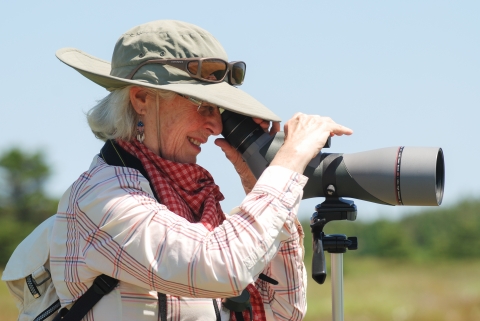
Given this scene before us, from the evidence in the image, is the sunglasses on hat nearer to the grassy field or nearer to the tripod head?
the tripod head

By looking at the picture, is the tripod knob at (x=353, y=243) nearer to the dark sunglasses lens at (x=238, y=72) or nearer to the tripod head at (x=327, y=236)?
the tripod head at (x=327, y=236)

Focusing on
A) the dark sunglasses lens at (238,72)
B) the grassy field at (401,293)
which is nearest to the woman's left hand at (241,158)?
the dark sunglasses lens at (238,72)

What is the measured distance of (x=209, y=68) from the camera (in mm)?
2184

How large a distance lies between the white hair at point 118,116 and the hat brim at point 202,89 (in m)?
0.04

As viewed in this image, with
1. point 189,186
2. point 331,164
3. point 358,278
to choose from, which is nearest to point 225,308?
point 189,186

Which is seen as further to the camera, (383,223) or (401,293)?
(383,223)

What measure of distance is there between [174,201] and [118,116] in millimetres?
285

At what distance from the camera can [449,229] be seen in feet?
60.9

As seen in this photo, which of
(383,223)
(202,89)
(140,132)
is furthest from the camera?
(383,223)

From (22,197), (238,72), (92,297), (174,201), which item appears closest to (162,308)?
(92,297)

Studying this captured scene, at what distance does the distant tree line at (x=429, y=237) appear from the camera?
17.9 meters

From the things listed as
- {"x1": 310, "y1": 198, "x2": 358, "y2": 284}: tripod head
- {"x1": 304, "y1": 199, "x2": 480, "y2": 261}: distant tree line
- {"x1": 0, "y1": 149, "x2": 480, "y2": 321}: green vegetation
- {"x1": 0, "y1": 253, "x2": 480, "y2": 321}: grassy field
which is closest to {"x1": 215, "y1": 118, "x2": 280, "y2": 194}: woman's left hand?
{"x1": 310, "y1": 198, "x2": 358, "y2": 284}: tripod head

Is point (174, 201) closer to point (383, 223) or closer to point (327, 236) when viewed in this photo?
point (327, 236)

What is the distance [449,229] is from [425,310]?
23.5ft
